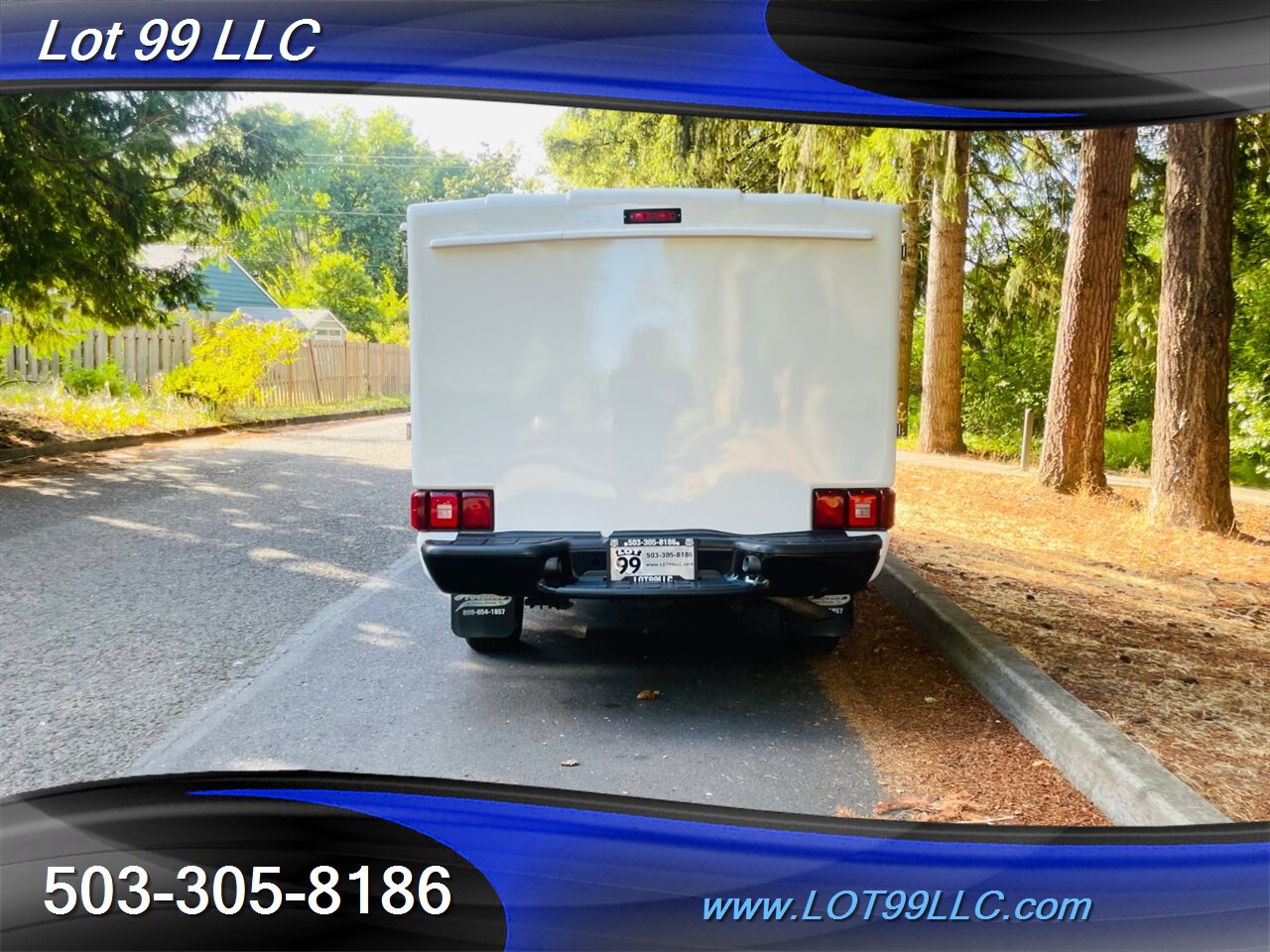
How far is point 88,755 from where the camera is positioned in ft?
14.0

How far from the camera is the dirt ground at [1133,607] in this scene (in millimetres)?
4352

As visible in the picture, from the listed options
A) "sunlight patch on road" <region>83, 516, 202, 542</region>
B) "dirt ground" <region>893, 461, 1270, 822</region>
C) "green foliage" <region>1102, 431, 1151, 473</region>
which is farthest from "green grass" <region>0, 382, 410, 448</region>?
"green foliage" <region>1102, 431, 1151, 473</region>

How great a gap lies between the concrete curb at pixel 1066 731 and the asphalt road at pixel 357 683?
2.70ft

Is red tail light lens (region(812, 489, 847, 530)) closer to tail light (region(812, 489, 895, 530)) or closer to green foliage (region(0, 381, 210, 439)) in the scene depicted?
tail light (region(812, 489, 895, 530))

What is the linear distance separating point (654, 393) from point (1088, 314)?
8.82 m

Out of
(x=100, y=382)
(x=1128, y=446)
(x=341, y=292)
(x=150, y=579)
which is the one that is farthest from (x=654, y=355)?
(x=341, y=292)

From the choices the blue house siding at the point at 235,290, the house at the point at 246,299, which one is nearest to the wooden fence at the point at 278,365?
the house at the point at 246,299

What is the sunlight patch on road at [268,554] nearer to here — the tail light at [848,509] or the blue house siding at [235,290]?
the tail light at [848,509]

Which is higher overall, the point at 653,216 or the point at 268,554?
the point at 653,216

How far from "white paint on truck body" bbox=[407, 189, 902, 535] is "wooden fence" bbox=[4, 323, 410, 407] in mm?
13218

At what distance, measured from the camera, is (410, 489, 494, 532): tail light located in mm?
5141

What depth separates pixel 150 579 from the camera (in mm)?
7672

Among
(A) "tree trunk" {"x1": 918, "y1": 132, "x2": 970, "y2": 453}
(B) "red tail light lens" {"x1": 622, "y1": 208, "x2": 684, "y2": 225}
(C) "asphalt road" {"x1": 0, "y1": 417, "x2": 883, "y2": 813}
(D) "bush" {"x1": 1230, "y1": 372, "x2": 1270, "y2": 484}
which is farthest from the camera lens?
(D) "bush" {"x1": 1230, "y1": 372, "x2": 1270, "y2": 484}

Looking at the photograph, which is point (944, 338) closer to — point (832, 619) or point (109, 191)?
point (109, 191)
